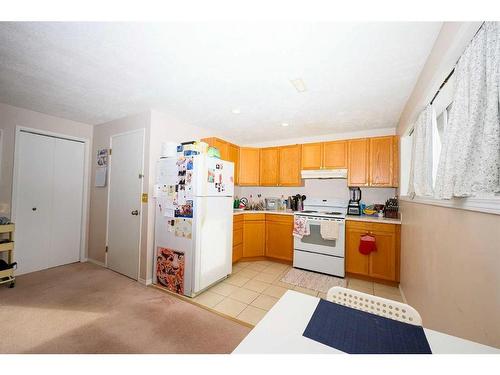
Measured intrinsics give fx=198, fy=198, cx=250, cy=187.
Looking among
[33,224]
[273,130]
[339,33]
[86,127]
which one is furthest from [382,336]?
[86,127]

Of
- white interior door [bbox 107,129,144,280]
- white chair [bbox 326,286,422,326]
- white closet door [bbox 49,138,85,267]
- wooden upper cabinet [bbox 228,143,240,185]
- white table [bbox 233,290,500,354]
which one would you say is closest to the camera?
white table [bbox 233,290,500,354]

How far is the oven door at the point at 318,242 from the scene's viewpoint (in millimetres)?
3039

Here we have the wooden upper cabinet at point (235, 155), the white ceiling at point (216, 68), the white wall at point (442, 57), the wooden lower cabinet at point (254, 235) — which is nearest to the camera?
the white wall at point (442, 57)

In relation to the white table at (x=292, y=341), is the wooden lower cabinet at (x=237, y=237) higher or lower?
lower

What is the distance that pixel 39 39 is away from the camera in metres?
1.53

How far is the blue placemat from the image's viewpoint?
2.12ft

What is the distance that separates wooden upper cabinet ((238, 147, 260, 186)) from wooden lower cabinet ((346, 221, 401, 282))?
1.98 meters

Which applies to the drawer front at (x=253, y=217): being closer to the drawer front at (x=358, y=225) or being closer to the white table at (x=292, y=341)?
the drawer front at (x=358, y=225)

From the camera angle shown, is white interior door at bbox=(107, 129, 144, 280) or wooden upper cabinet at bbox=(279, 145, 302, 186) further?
wooden upper cabinet at bbox=(279, 145, 302, 186)

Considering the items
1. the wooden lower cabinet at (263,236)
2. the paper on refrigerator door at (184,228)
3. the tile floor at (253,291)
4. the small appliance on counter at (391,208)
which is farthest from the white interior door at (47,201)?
the small appliance on counter at (391,208)

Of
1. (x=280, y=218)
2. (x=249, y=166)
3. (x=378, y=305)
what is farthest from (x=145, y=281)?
(x=378, y=305)

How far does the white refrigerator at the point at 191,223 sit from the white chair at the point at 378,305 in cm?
173

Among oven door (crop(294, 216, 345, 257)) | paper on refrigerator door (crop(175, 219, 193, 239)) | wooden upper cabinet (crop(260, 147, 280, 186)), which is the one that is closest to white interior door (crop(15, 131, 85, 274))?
paper on refrigerator door (crop(175, 219, 193, 239))

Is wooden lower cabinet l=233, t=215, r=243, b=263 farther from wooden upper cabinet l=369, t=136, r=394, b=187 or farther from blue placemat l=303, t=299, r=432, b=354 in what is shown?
blue placemat l=303, t=299, r=432, b=354
